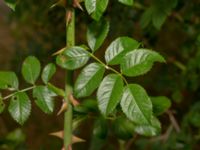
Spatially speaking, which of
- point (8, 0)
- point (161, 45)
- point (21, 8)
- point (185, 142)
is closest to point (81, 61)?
point (8, 0)

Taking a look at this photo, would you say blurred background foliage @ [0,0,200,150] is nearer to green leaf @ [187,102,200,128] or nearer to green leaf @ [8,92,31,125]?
green leaf @ [187,102,200,128]

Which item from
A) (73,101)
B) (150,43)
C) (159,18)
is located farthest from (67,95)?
(150,43)

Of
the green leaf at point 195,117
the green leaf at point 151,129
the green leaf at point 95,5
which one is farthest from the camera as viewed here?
the green leaf at point 195,117

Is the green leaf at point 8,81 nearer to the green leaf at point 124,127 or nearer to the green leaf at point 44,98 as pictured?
the green leaf at point 44,98

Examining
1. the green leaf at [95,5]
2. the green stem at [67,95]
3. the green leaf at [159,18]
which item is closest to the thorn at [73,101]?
the green stem at [67,95]

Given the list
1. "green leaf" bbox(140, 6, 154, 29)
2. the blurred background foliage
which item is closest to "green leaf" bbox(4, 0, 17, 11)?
the blurred background foliage

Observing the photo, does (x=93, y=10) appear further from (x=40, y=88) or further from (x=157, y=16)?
(x=157, y=16)
